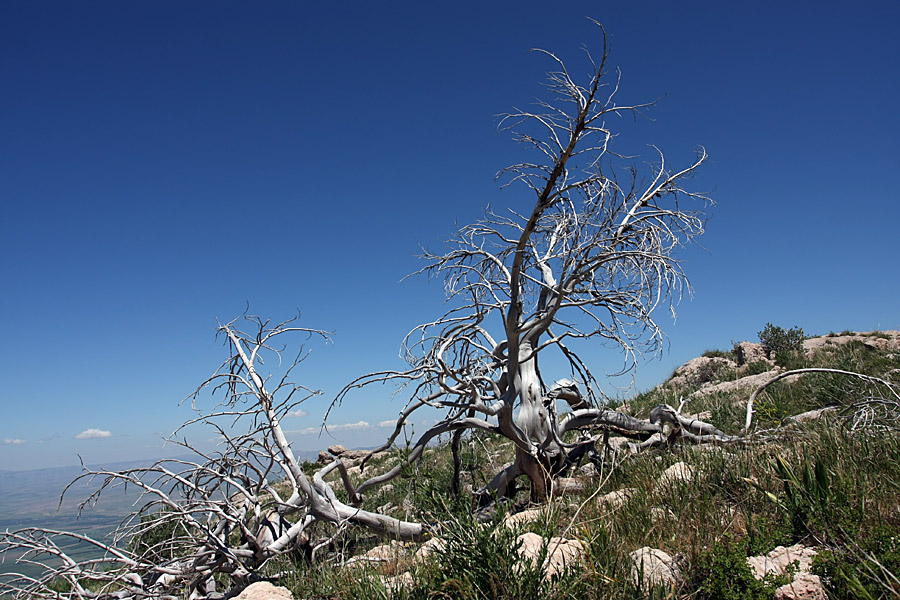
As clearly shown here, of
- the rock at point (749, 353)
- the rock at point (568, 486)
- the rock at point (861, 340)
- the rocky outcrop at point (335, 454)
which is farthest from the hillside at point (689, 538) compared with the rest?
the rocky outcrop at point (335, 454)

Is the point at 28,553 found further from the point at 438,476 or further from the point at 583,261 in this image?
the point at 583,261

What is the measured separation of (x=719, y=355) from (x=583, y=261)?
14.9 meters

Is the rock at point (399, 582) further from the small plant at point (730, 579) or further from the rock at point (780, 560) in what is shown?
the rock at point (780, 560)

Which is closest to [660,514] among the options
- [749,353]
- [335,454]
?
[749,353]

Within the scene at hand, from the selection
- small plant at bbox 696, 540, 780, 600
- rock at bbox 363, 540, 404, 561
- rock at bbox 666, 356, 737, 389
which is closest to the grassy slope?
small plant at bbox 696, 540, 780, 600

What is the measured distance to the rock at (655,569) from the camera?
294 cm

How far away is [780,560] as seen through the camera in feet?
9.95

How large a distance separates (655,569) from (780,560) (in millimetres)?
762

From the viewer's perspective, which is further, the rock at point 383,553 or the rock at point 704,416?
the rock at point 704,416

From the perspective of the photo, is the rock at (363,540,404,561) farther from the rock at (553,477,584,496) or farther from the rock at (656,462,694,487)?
the rock at (656,462,694,487)

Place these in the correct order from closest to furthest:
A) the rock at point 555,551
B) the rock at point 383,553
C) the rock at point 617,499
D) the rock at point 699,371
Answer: the rock at point 555,551, the rock at point 617,499, the rock at point 383,553, the rock at point 699,371

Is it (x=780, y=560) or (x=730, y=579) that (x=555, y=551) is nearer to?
(x=730, y=579)

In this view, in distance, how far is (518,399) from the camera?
7.34m

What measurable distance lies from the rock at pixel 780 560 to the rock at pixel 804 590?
0.28 ft
